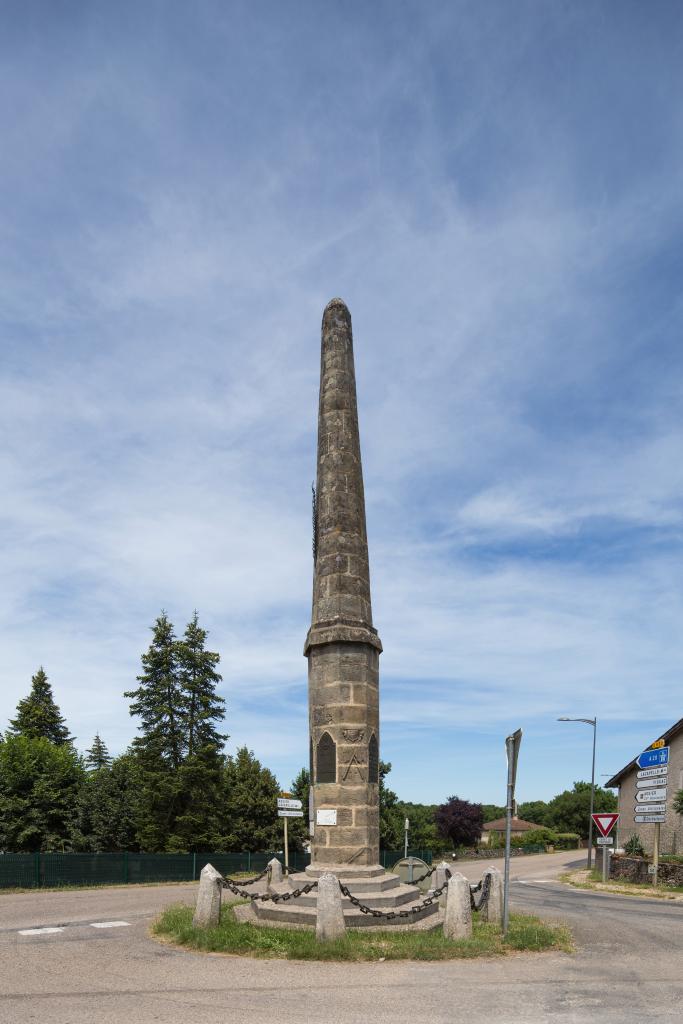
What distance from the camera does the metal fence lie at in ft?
72.6

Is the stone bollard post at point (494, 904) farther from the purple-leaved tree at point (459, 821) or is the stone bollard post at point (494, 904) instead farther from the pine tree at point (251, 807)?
the purple-leaved tree at point (459, 821)

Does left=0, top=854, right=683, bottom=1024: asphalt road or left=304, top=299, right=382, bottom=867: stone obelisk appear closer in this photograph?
left=0, top=854, right=683, bottom=1024: asphalt road

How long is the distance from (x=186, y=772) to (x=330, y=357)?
27523 mm

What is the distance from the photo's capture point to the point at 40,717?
213ft

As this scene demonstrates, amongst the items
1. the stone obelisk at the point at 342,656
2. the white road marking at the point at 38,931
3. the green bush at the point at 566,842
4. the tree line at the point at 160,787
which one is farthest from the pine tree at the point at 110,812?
the green bush at the point at 566,842

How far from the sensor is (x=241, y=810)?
43.6 meters

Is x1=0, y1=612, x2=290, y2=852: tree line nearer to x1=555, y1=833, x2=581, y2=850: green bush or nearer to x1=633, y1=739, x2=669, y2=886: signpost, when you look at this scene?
x1=633, y1=739, x2=669, y2=886: signpost

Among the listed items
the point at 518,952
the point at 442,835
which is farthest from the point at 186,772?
the point at 442,835

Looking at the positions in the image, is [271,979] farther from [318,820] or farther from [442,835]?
[442,835]

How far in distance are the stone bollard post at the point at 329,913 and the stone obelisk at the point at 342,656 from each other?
2.90m

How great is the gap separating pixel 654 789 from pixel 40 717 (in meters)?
51.2

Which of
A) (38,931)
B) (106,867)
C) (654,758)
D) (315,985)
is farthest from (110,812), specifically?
(315,985)

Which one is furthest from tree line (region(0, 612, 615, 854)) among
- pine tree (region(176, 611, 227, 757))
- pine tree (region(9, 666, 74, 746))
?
pine tree (region(9, 666, 74, 746))

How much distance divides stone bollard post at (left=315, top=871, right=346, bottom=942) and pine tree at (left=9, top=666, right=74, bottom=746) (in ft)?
186
